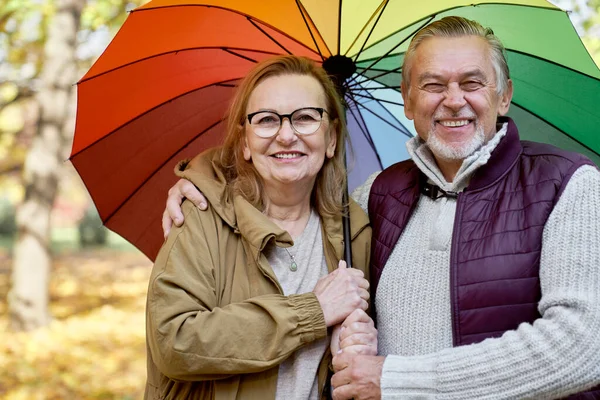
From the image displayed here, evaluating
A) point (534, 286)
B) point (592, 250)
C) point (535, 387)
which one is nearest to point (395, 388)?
point (535, 387)

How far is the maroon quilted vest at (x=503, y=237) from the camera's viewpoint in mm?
2145

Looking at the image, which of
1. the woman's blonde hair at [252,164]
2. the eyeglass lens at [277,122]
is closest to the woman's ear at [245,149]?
the woman's blonde hair at [252,164]

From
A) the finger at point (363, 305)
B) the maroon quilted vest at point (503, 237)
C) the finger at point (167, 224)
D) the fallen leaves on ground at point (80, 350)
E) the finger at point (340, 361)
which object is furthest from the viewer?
the fallen leaves on ground at point (80, 350)

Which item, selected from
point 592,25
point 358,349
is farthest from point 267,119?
point 592,25

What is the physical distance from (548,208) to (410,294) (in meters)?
0.58

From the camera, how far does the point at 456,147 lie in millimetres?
2439

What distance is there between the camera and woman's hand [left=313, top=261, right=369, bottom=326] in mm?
2334

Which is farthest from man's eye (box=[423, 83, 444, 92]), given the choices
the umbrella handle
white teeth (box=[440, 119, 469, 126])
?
the umbrella handle

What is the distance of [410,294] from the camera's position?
239 centimetres

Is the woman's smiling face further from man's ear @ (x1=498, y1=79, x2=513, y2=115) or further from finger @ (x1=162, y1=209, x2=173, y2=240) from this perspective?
man's ear @ (x1=498, y1=79, x2=513, y2=115)

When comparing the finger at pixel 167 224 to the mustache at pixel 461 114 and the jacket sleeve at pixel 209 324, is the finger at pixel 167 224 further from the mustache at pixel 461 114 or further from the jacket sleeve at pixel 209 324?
the mustache at pixel 461 114

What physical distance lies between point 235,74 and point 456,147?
41.4 inches

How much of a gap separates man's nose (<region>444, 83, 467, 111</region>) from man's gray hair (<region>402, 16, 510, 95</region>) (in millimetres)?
160

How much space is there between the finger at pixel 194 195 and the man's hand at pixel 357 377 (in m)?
0.76
